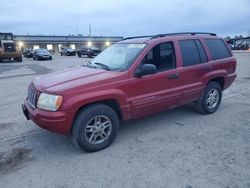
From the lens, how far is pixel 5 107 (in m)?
6.68

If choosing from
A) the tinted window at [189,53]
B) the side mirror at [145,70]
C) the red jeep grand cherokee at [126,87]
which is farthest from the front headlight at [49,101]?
the tinted window at [189,53]

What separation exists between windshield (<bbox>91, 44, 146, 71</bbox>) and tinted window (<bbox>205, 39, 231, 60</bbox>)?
6.43 ft

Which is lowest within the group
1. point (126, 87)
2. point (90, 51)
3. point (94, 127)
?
point (94, 127)

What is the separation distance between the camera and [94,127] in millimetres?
3947

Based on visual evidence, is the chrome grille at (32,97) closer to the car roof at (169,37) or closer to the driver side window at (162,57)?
the driver side window at (162,57)

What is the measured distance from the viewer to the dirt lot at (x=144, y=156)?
3201 mm

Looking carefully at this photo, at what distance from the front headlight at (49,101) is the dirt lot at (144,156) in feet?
2.76

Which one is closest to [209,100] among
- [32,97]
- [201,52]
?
[201,52]

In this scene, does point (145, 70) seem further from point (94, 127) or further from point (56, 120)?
point (56, 120)

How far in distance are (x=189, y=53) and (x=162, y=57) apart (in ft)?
2.48

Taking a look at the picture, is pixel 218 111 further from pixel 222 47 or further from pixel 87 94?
pixel 87 94

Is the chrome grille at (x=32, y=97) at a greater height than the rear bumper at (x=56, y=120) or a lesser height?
greater

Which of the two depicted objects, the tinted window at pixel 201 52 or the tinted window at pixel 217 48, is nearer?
the tinted window at pixel 201 52

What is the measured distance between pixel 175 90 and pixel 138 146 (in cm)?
142
